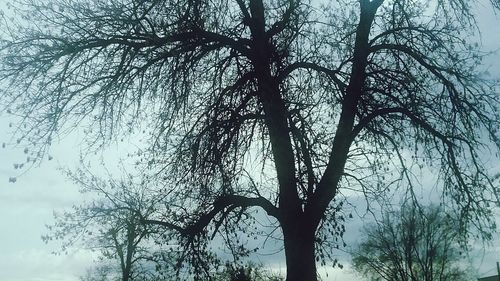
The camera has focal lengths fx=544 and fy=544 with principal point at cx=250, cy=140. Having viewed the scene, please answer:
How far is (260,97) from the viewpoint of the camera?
9961 mm

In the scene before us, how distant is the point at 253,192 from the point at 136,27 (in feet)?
12.4

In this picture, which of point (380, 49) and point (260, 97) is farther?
point (380, 49)

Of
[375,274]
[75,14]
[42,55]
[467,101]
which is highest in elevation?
[375,274]

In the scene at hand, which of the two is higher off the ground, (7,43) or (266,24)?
(266,24)

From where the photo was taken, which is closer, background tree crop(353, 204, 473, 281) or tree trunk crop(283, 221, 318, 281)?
tree trunk crop(283, 221, 318, 281)

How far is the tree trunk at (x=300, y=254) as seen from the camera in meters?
9.38

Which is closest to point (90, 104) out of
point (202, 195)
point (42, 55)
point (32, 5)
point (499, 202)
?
point (42, 55)

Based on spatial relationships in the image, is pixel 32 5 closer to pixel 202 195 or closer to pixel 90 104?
pixel 90 104

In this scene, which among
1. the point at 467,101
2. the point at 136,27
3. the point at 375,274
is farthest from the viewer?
the point at 375,274

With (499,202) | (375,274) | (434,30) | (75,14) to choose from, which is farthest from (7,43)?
(375,274)

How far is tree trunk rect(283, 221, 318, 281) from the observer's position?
938 centimetres

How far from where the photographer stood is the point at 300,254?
9.49m

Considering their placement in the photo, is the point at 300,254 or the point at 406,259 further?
the point at 406,259

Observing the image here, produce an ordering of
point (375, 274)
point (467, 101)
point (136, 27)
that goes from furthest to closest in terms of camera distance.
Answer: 1. point (375, 274)
2. point (467, 101)
3. point (136, 27)
